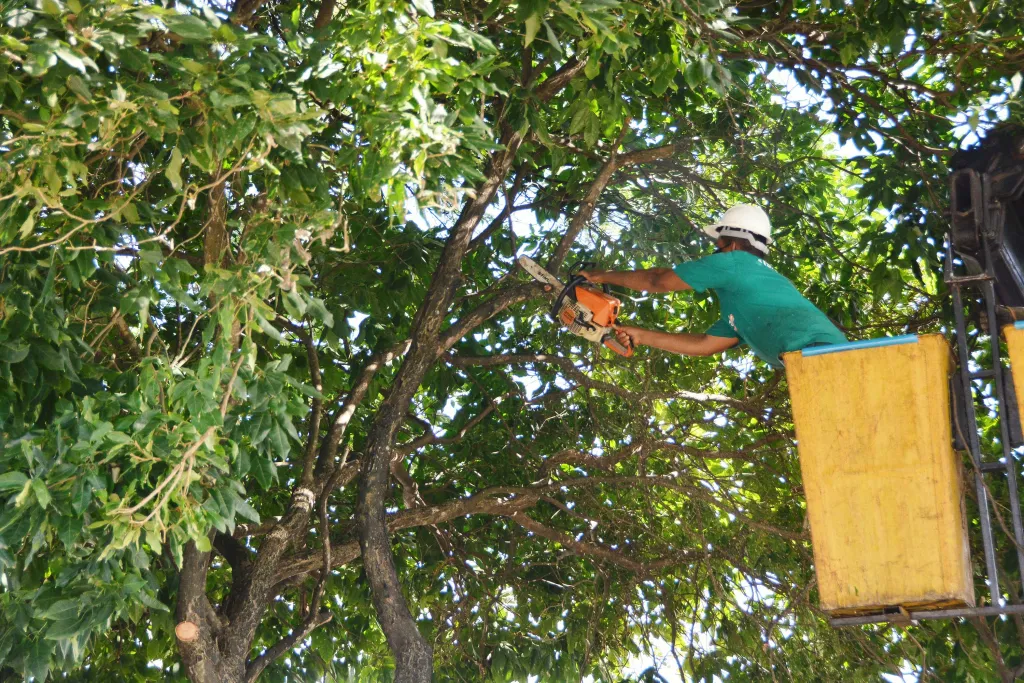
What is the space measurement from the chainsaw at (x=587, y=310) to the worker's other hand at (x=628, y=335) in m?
0.01

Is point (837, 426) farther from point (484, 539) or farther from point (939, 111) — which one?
point (484, 539)

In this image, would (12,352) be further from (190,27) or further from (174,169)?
(190,27)

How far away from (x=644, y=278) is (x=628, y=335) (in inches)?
11.1

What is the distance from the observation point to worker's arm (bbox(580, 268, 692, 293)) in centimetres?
515

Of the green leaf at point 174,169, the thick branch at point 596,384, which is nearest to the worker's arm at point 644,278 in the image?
the thick branch at point 596,384

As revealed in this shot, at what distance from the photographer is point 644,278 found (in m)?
5.19

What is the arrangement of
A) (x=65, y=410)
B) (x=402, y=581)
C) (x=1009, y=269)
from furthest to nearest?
1. (x=402, y=581)
2. (x=1009, y=269)
3. (x=65, y=410)

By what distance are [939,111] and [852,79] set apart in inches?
21.3

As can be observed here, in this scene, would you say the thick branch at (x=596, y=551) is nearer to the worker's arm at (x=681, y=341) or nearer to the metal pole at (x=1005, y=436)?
the worker's arm at (x=681, y=341)

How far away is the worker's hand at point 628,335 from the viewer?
5.21m

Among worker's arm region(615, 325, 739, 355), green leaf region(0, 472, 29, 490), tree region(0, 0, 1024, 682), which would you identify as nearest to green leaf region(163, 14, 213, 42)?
tree region(0, 0, 1024, 682)

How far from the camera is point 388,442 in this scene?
536cm

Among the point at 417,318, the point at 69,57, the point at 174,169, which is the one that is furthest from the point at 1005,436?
the point at 69,57

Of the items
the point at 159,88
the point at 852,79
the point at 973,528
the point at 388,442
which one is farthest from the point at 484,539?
the point at 159,88
